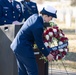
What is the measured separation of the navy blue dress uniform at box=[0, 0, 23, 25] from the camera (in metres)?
8.15

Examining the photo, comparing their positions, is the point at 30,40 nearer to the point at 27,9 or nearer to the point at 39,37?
the point at 39,37

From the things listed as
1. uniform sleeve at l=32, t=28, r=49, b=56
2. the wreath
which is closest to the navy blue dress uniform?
the wreath

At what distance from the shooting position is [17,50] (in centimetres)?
670

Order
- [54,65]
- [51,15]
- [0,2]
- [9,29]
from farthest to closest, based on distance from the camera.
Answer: [54,65] < [0,2] < [9,29] < [51,15]

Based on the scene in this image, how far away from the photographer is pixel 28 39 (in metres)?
6.69

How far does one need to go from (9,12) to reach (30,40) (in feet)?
5.64

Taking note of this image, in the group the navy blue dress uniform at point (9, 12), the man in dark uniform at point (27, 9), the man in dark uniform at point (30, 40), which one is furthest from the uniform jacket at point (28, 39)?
the man in dark uniform at point (27, 9)

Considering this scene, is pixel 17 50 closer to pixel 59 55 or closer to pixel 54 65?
A: pixel 59 55

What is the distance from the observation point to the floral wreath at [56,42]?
714cm

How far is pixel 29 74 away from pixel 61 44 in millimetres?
847

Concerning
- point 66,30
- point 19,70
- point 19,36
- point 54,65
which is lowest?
point 66,30

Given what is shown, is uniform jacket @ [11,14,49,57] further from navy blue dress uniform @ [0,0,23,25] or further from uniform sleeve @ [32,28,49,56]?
navy blue dress uniform @ [0,0,23,25]

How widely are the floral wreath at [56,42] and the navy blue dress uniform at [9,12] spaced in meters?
1.18

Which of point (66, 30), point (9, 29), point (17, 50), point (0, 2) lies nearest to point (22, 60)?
point (17, 50)
